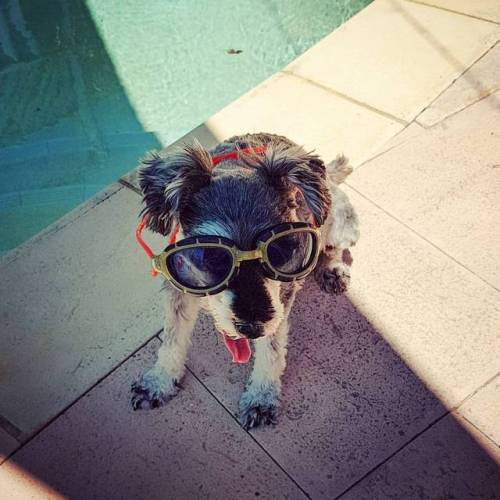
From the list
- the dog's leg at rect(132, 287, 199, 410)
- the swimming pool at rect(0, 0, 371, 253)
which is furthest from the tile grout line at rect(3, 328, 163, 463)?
the swimming pool at rect(0, 0, 371, 253)

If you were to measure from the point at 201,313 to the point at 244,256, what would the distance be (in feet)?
4.25

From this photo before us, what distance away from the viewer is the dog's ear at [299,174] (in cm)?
226

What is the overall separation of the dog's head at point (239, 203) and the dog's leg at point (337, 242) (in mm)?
824

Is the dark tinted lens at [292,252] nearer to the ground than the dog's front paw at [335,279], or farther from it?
farther from it

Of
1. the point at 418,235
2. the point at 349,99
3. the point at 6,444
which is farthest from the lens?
the point at 349,99

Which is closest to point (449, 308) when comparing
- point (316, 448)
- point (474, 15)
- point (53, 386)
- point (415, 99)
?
point (316, 448)

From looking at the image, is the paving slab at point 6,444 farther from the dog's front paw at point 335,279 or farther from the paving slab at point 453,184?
the paving slab at point 453,184

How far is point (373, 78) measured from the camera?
484 centimetres

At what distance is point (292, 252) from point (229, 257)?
0.32m

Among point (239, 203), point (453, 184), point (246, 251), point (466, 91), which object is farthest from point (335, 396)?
point (466, 91)

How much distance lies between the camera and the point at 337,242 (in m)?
3.31

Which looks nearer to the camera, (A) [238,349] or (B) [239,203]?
(B) [239,203]

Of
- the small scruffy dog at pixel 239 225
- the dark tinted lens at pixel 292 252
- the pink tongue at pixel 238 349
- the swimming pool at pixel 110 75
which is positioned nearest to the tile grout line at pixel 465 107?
the small scruffy dog at pixel 239 225

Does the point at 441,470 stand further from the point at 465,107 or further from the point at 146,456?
the point at 465,107
